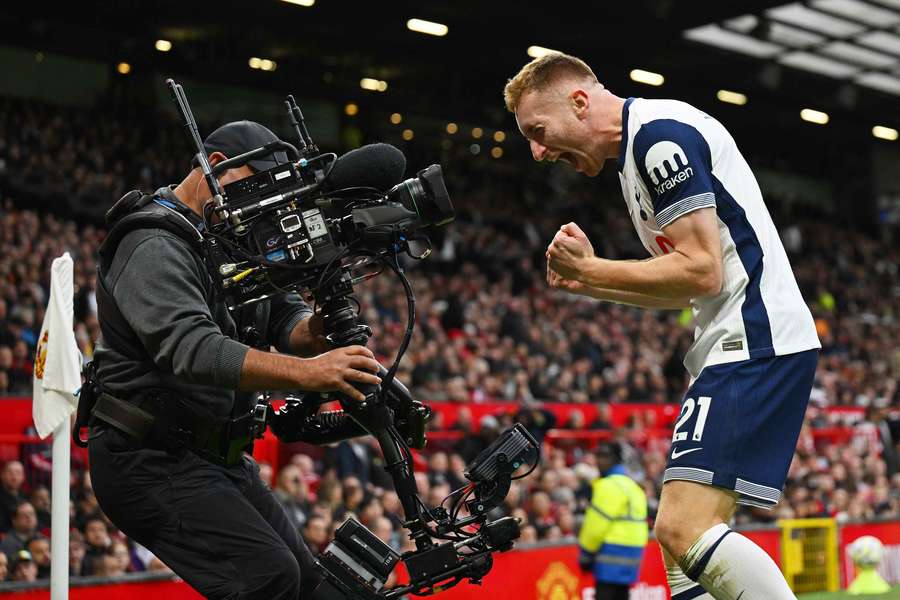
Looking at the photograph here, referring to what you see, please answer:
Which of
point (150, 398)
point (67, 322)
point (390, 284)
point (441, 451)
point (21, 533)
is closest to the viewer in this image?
point (150, 398)

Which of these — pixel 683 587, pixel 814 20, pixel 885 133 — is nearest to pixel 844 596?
pixel 683 587

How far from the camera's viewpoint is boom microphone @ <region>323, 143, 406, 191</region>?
149 inches

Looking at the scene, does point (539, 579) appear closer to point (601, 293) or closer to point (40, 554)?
point (40, 554)

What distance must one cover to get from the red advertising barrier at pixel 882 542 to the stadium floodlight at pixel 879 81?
15606 millimetres

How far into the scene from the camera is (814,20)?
71.8ft

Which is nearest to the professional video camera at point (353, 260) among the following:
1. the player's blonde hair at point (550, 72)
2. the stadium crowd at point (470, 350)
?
the player's blonde hair at point (550, 72)

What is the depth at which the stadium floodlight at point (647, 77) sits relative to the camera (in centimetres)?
2497

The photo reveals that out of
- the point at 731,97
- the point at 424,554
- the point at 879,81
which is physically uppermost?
the point at 879,81

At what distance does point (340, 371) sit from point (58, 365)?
7.68ft

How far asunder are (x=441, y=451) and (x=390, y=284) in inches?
254

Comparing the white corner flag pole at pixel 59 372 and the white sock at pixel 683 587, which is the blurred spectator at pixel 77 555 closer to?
the white corner flag pole at pixel 59 372

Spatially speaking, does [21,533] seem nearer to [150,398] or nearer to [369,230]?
[150,398]

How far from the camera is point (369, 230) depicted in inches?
146

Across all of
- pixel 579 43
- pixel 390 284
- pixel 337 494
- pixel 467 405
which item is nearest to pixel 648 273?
pixel 337 494
